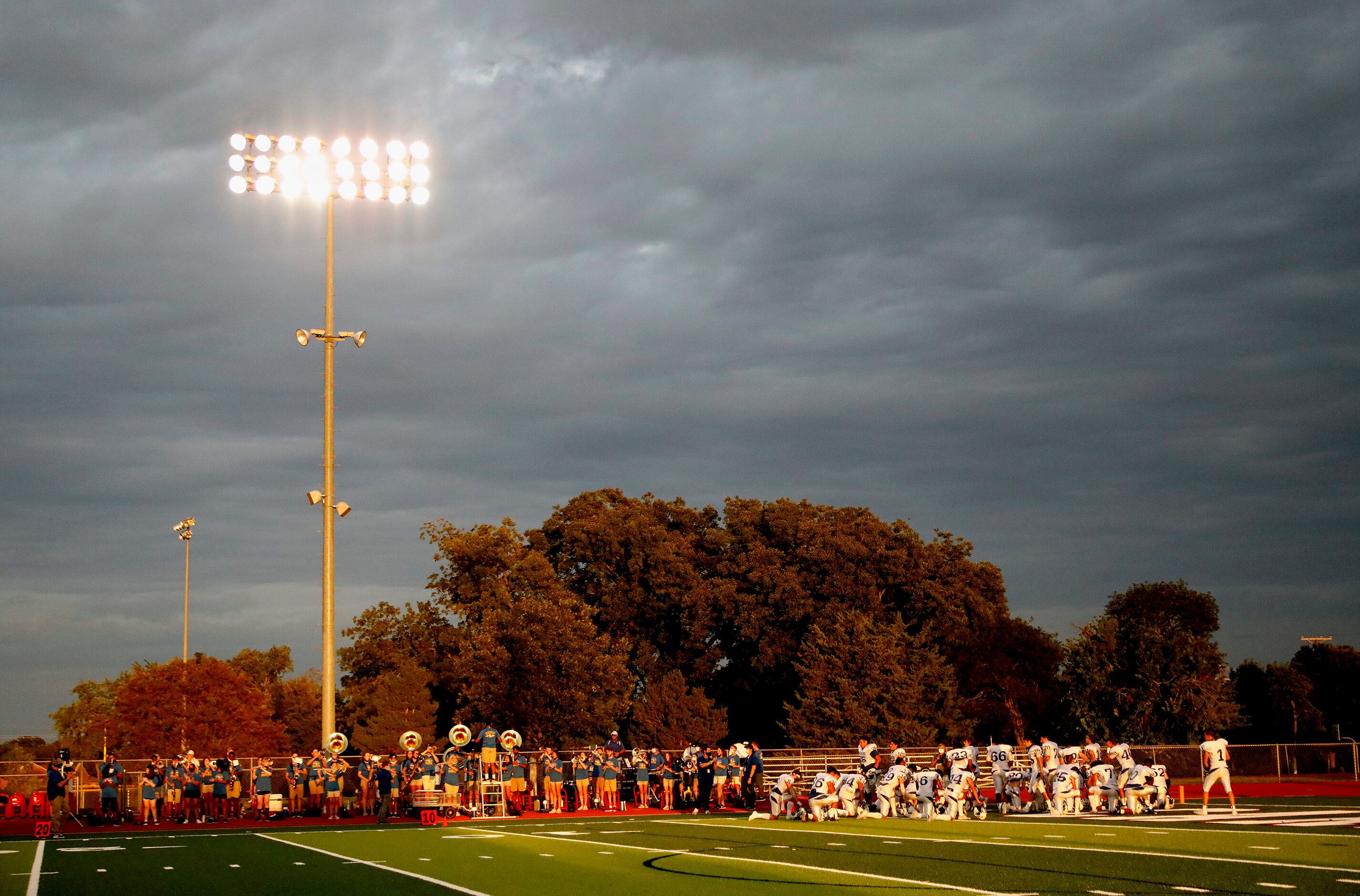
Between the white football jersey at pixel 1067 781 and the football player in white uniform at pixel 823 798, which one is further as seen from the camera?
the white football jersey at pixel 1067 781

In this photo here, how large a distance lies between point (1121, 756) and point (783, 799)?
7.65 meters

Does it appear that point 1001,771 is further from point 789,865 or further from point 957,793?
point 789,865

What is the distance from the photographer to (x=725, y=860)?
16344 mm

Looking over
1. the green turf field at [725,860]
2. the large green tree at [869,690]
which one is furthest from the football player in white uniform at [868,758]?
the large green tree at [869,690]

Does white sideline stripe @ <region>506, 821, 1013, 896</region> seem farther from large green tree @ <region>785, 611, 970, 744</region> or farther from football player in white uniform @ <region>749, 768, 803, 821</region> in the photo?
large green tree @ <region>785, 611, 970, 744</region>

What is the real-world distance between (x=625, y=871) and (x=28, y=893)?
22.0ft

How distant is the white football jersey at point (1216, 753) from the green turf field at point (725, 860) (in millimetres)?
1454

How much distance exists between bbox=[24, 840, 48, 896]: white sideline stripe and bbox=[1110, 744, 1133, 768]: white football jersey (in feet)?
68.8

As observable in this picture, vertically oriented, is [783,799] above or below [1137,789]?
below

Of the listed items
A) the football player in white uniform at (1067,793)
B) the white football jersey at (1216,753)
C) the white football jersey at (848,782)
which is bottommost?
the football player in white uniform at (1067,793)

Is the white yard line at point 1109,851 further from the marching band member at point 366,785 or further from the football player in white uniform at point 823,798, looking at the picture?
the marching band member at point 366,785

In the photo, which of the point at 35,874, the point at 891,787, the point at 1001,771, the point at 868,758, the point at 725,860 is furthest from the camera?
the point at 1001,771

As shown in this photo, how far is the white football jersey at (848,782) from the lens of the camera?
27.6 metres

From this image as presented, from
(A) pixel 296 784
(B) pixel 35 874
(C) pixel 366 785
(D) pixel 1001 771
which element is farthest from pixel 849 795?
(B) pixel 35 874
